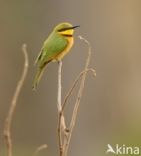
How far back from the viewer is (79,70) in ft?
15.2

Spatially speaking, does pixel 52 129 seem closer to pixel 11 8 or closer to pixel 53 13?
pixel 53 13

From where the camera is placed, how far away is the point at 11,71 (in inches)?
242

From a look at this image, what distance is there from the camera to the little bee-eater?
2088 millimetres

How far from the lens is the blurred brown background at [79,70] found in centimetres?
486

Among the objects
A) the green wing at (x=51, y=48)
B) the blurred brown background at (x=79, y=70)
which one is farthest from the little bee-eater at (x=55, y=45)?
the blurred brown background at (x=79, y=70)

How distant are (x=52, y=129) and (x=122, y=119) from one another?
0.42 metres

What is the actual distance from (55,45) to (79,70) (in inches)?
96.2

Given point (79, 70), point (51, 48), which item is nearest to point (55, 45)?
point (51, 48)

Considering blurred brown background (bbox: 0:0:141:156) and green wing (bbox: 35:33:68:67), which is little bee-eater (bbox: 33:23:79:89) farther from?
blurred brown background (bbox: 0:0:141:156)

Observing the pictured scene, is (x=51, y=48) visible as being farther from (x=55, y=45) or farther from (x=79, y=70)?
(x=79, y=70)

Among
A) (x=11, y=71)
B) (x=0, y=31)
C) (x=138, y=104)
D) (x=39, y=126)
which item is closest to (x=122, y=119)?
(x=138, y=104)

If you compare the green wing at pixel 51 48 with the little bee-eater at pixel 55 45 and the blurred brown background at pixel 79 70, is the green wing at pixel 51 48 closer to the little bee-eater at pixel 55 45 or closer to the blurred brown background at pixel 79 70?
the little bee-eater at pixel 55 45

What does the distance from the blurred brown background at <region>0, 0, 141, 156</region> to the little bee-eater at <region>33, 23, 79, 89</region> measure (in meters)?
2.32

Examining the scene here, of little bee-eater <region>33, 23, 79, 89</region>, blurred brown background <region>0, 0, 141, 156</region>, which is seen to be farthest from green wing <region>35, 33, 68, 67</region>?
blurred brown background <region>0, 0, 141, 156</region>
